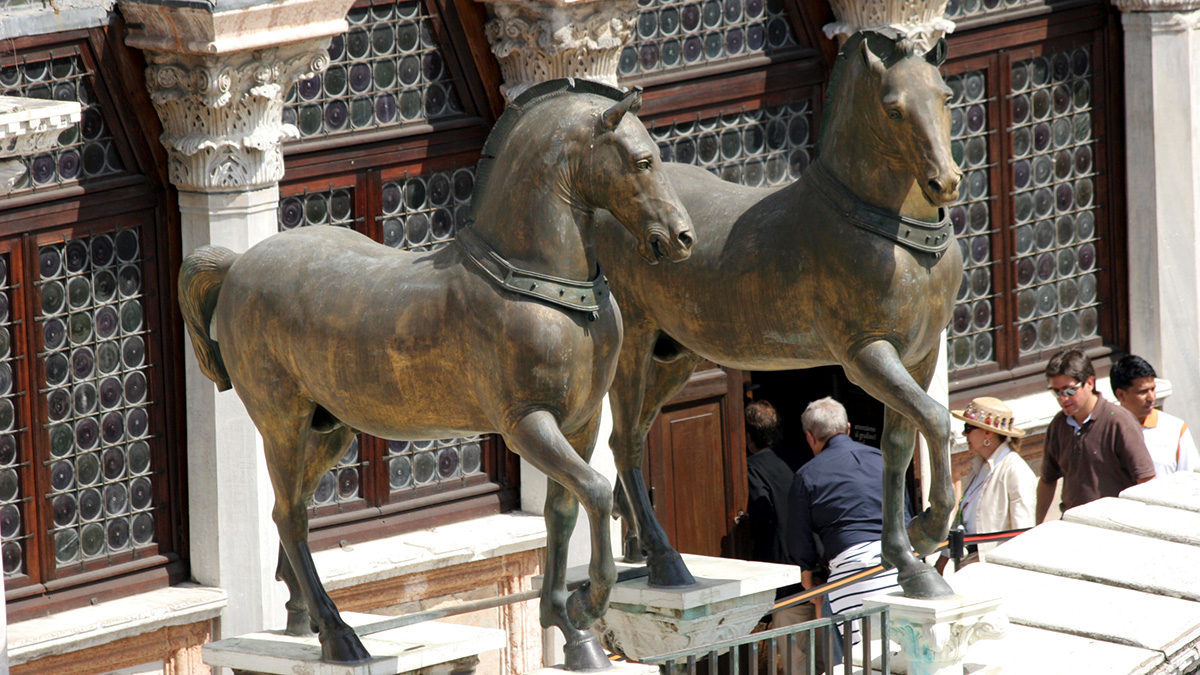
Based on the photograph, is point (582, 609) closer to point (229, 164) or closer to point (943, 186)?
point (943, 186)

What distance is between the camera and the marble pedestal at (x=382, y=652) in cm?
554

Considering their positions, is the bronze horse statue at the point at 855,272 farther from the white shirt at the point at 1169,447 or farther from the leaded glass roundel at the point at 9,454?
the white shirt at the point at 1169,447

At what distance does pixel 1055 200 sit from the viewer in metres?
10.9

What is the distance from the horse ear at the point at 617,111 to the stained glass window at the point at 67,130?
3071 mm

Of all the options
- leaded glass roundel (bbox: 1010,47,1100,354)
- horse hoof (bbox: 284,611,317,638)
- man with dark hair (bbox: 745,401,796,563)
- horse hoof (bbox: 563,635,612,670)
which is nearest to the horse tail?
horse hoof (bbox: 284,611,317,638)

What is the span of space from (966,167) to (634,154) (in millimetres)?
5546

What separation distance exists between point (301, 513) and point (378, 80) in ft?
10.5

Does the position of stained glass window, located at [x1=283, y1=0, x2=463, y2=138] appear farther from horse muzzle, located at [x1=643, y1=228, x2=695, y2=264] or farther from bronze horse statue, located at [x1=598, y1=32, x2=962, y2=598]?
horse muzzle, located at [x1=643, y1=228, x2=695, y2=264]

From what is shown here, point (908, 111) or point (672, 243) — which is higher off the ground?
point (908, 111)

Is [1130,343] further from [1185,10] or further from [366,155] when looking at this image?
[366,155]

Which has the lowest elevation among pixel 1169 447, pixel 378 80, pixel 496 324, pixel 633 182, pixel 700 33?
pixel 1169 447

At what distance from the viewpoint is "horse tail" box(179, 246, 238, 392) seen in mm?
5844

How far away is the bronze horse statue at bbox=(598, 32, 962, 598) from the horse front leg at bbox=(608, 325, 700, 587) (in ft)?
0.04

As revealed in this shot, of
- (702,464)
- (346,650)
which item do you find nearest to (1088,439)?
(702,464)
